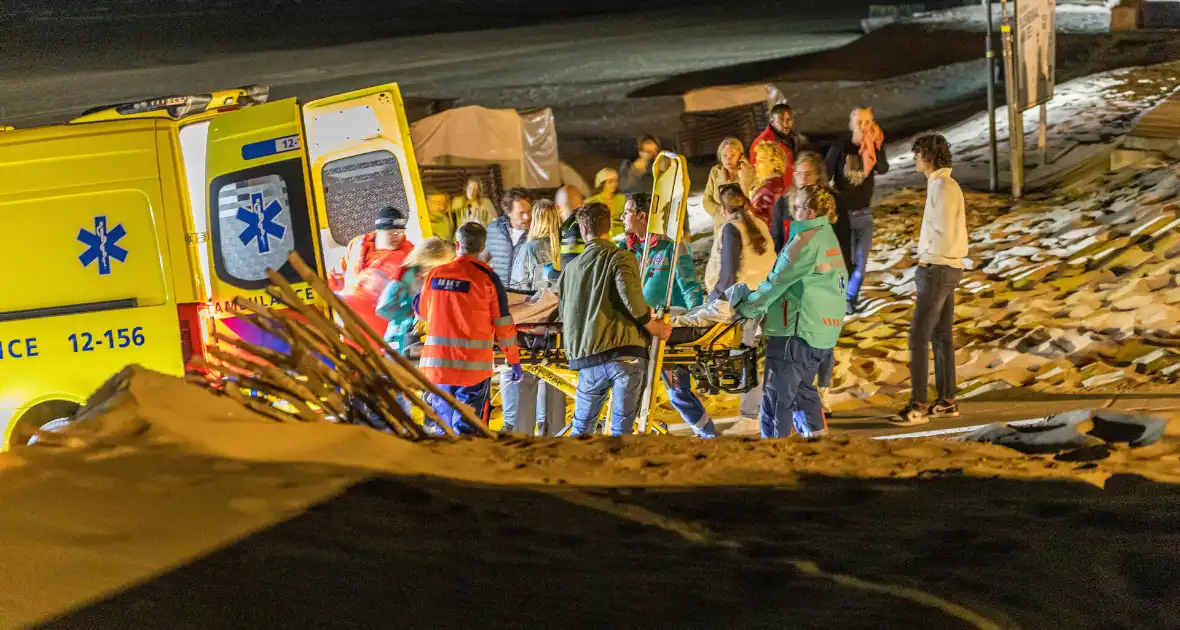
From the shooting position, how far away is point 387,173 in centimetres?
834

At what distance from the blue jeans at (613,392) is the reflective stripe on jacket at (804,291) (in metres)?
0.69

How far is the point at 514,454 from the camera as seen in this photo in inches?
217

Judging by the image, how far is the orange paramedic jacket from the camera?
6.74 m

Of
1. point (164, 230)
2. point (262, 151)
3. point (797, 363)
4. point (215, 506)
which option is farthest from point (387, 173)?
point (215, 506)

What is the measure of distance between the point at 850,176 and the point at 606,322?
4.08m

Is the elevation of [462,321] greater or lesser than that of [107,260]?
lesser

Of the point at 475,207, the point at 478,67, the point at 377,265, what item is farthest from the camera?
the point at 478,67

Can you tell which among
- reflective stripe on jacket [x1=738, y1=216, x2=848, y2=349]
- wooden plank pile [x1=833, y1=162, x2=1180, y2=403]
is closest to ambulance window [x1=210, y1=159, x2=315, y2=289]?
reflective stripe on jacket [x1=738, y1=216, x2=848, y2=349]

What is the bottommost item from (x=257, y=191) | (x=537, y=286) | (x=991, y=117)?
(x=537, y=286)

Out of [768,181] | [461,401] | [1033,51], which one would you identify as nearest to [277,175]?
[461,401]

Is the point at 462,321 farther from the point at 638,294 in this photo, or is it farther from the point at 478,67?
the point at 478,67

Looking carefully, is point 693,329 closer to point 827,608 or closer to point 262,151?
point 262,151

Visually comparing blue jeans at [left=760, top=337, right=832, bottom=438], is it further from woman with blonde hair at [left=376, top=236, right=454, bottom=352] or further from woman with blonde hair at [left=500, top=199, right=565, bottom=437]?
woman with blonde hair at [left=376, top=236, right=454, bottom=352]

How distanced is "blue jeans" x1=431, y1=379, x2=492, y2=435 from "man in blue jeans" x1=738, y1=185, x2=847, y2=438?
151 centimetres
